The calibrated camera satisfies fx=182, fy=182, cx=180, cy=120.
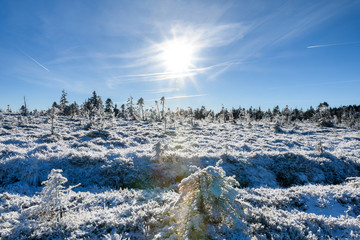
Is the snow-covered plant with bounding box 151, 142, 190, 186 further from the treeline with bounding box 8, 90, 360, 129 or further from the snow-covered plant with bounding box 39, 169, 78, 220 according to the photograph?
the treeline with bounding box 8, 90, 360, 129

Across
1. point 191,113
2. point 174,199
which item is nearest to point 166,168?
point 174,199

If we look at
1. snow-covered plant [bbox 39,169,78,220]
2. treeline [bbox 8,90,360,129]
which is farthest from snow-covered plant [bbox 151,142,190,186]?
treeline [bbox 8,90,360,129]

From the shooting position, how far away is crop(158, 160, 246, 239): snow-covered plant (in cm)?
550

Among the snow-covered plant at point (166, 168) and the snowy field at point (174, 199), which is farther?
the snow-covered plant at point (166, 168)

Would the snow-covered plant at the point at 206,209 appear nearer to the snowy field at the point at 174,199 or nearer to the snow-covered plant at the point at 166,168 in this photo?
the snowy field at the point at 174,199

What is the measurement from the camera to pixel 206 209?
6.07 m

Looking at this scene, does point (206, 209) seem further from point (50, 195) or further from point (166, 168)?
point (166, 168)

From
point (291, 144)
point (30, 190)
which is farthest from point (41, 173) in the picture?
point (291, 144)

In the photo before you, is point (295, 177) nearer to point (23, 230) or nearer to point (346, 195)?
point (346, 195)

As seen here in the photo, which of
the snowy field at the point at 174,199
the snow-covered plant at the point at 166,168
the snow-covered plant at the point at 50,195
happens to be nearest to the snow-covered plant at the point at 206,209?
the snowy field at the point at 174,199

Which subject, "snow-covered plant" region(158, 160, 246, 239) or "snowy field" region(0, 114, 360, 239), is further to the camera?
"snowy field" region(0, 114, 360, 239)

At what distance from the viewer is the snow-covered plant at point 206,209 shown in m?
5.50

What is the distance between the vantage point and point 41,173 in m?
12.7

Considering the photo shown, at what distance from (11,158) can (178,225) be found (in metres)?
14.4
